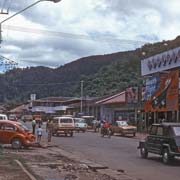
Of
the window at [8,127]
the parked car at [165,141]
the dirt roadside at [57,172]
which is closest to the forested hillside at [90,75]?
the window at [8,127]

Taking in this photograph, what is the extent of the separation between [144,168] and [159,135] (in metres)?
3.01

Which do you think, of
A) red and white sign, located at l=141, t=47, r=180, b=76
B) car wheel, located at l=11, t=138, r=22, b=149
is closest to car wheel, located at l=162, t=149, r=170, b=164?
car wheel, located at l=11, t=138, r=22, b=149

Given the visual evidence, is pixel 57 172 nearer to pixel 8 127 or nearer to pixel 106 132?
pixel 8 127

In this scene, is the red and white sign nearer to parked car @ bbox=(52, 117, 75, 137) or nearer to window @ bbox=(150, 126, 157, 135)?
parked car @ bbox=(52, 117, 75, 137)

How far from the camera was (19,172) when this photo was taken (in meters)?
16.2

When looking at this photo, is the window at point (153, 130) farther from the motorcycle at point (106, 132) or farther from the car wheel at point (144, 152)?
the motorcycle at point (106, 132)

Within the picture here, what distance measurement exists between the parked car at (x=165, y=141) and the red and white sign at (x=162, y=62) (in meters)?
28.0

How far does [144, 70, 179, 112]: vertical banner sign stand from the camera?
50.5 m

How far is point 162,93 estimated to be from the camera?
177 feet

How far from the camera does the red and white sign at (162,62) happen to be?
5214 centimetres

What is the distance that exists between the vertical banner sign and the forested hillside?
39.7m

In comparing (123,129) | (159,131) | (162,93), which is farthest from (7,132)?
(162,93)

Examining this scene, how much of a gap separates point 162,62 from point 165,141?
34695 mm

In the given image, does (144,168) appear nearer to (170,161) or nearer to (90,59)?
(170,161)
